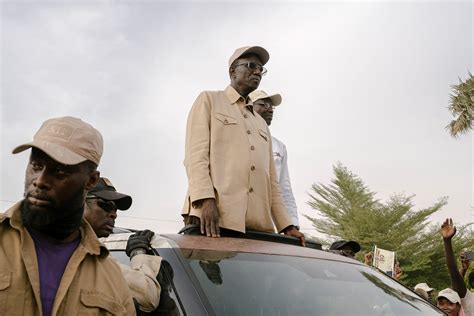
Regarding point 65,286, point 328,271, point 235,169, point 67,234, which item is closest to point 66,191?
point 67,234

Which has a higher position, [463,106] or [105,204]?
[463,106]

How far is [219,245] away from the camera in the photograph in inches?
98.9

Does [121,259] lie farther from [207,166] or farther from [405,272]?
[405,272]

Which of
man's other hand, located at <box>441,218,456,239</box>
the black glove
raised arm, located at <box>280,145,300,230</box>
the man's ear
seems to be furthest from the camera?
man's other hand, located at <box>441,218,456,239</box>

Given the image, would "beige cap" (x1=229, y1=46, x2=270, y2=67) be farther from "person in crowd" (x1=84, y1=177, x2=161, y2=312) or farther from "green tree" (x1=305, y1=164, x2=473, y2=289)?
"green tree" (x1=305, y1=164, x2=473, y2=289)

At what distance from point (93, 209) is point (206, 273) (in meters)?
1.06

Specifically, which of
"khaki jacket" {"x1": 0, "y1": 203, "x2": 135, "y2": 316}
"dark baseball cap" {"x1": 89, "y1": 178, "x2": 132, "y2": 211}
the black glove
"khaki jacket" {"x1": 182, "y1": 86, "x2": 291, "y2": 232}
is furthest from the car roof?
"khaki jacket" {"x1": 0, "y1": 203, "x2": 135, "y2": 316}

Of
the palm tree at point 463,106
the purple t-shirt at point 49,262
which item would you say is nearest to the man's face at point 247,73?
the purple t-shirt at point 49,262

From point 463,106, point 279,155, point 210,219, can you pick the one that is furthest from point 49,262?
point 463,106

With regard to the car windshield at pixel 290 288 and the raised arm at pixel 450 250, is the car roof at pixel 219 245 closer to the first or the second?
the car windshield at pixel 290 288

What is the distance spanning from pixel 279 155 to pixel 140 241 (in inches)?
88.3

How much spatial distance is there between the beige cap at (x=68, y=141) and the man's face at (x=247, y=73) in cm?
186

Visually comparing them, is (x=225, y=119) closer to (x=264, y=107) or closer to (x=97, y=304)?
(x=264, y=107)

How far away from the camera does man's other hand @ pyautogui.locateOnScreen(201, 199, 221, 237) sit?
290 cm
